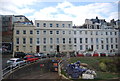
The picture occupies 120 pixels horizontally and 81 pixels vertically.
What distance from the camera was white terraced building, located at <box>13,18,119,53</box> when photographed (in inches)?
340

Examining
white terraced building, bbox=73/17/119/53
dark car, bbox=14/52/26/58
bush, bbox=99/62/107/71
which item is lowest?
bush, bbox=99/62/107/71

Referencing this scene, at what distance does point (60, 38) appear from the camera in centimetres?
936

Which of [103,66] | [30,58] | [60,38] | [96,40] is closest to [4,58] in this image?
[30,58]

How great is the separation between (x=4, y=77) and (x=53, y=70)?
3.22 metres

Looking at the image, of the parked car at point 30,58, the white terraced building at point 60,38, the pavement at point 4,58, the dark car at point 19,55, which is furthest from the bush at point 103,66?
the dark car at point 19,55

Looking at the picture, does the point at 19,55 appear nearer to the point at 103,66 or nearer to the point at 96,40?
the point at 96,40

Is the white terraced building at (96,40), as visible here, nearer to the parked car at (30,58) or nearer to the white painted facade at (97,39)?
the white painted facade at (97,39)

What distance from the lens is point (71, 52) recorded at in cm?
1010

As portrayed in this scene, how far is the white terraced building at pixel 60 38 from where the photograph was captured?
28.4ft

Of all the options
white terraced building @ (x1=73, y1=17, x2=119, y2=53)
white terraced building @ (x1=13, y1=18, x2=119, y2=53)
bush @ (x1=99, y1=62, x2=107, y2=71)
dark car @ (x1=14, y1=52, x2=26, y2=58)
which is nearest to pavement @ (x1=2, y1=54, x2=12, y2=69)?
dark car @ (x1=14, y1=52, x2=26, y2=58)

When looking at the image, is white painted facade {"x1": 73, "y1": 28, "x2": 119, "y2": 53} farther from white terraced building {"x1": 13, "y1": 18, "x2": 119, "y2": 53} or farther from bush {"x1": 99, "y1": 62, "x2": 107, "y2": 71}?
bush {"x1": 99, "y1": 62, "x2": 107, "y2": 71}

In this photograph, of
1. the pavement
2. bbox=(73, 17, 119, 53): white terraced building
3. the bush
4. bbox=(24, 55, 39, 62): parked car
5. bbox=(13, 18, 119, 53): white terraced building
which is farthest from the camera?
bbox=(24, 55, 39, 62): parked car

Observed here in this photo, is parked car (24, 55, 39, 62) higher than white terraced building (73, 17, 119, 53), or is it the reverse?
white terraced building (73, 17, 119, 53)

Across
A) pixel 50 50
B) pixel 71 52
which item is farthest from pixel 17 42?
pixel 71 52
